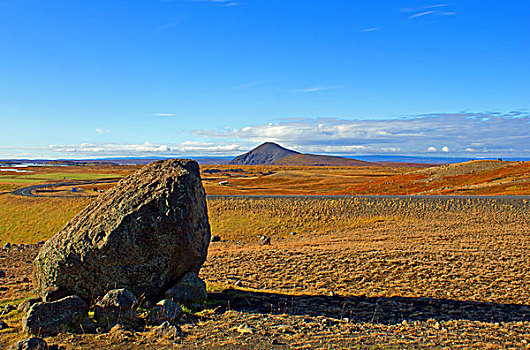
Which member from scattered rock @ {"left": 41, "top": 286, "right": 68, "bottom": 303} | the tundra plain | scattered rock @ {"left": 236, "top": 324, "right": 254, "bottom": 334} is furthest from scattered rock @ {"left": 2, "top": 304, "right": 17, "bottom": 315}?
scattered rock @ {"left": 236, "top": 324, "right": 254, "bottom": 334}

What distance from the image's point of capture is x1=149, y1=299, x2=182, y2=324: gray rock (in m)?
9.66

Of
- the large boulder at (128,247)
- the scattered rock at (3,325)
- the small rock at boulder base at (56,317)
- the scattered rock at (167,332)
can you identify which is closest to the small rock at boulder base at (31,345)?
the small rock at boulder base at (56,317)

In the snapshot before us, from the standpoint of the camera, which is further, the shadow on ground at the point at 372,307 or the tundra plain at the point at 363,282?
the shadow on ground at the point at 372,307

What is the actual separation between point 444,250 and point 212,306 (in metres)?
13.5

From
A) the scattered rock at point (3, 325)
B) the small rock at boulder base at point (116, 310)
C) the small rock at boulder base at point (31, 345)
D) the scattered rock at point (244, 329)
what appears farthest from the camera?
the small rock at boulder base at point (116, 310)

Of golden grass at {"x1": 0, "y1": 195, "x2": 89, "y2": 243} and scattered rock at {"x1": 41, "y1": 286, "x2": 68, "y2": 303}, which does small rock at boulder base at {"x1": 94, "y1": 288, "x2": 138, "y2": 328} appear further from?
golden grass at {"x1": 0, "y1": 195, "x2": 89, "y2": 243}

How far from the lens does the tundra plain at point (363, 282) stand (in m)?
8.82

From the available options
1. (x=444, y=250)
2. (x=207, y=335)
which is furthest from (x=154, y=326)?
(x=444, y=250)

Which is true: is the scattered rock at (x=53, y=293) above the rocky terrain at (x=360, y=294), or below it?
above

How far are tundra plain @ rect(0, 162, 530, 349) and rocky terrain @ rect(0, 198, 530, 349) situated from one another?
44 millimetres

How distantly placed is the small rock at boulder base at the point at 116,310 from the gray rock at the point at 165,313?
44 centimetres

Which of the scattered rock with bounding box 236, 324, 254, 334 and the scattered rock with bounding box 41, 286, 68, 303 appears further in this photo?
the scattered rock with bounding box 41, 286, 68, 303

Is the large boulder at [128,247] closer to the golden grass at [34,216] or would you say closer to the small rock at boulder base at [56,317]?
the small rock at boulder base at [56,317]

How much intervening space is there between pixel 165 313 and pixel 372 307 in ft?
20.6
